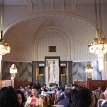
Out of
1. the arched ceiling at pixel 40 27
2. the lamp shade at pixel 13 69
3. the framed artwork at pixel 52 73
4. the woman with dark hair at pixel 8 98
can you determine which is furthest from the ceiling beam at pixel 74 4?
the woman with dark hair at pixel 8 98

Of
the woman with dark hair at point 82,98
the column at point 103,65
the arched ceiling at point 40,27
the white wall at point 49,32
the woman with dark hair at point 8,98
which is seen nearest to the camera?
the woman with dark hair at point 8,98

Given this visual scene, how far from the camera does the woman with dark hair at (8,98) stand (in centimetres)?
278

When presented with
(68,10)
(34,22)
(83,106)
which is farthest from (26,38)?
(83,106)

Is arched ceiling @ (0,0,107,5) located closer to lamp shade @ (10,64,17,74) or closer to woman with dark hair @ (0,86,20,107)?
lamp shade @ (10,64,17,74)

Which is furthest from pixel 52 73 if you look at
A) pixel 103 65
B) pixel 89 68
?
pixel 103 65

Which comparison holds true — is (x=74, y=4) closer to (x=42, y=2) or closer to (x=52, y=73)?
(x=42, y=2)

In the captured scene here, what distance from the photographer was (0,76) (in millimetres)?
17688

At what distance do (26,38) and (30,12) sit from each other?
384 cm

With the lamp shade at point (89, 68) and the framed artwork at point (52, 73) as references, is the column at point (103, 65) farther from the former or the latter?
the framed artwork at point (52, 73)

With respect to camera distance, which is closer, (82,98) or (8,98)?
(8,98)

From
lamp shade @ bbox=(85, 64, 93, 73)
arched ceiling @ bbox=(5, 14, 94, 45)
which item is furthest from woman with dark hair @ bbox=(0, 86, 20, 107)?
lamp shade @ bbox=(85, 64, 93, 73)

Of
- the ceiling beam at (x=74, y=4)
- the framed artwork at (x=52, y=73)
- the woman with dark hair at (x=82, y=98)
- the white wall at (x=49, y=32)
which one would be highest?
the ceiling beam at (x=74, y=4)

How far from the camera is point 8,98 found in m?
2.79

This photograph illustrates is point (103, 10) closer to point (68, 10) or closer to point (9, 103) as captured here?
point (68, 10)
